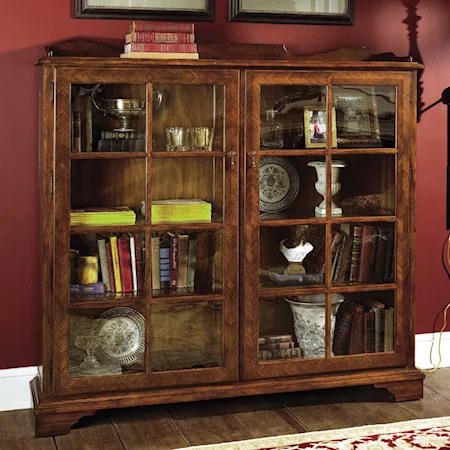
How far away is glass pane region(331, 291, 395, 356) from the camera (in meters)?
3.47

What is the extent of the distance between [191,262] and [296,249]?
1.40ft

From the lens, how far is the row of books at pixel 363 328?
347 centimetres

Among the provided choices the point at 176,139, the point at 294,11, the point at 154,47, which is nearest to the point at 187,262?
the point at 176,139

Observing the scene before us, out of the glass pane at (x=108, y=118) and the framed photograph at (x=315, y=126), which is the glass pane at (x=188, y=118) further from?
the framed photograph at (x=315, y=126)

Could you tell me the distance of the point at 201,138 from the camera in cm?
325

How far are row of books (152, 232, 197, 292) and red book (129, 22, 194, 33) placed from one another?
30.5 inches

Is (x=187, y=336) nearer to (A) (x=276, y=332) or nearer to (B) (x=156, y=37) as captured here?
(A) (x=276, y=332)

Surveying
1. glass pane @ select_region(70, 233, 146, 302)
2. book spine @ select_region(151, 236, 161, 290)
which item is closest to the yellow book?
glass pane @ select_region(70, 233, 146, 302)

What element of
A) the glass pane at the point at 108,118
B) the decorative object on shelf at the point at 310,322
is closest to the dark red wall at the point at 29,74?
the glass pane at the point at 108,118

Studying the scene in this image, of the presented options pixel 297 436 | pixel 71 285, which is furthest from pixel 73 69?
pixel 297 436

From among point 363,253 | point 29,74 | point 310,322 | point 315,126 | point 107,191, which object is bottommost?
point 310,322

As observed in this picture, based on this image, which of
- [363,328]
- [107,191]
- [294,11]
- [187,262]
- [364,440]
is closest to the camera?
[364,440]

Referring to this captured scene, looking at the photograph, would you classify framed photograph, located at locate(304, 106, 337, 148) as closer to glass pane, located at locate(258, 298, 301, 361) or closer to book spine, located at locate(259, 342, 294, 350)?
glass pane, located at locate(258, 298, 301, 361)

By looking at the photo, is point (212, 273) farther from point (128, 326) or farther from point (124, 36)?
point (124, 36)
